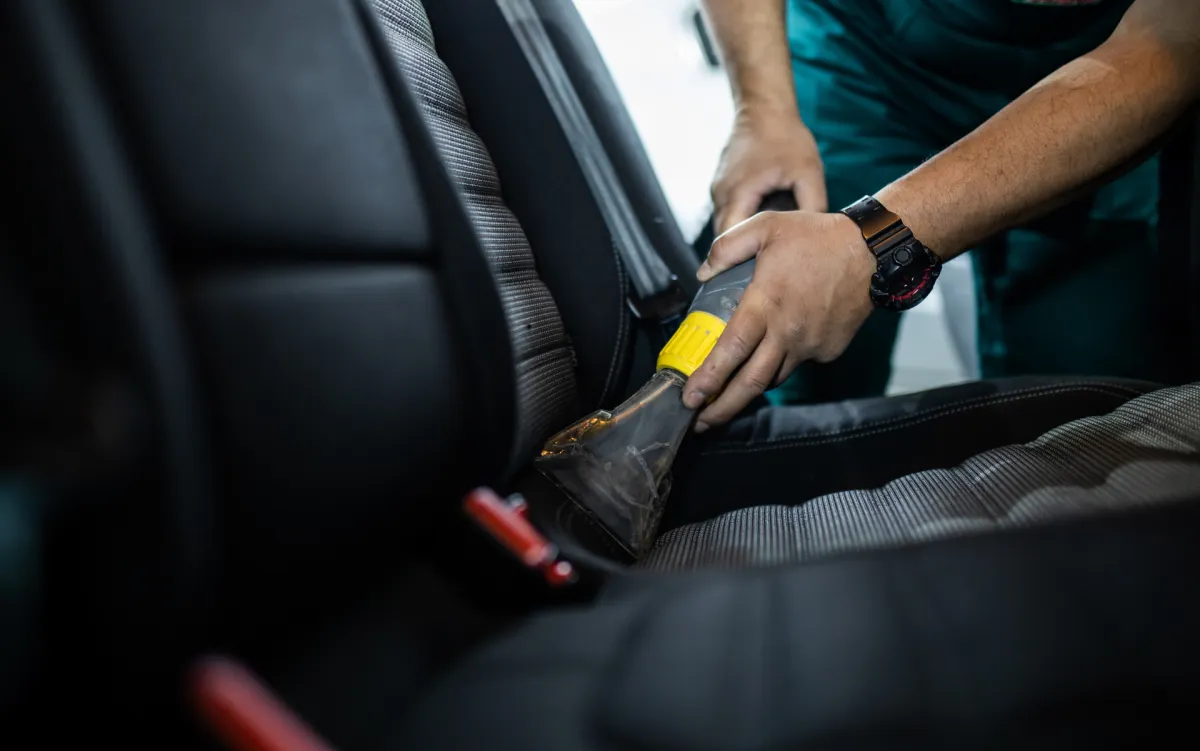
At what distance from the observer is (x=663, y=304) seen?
691mm

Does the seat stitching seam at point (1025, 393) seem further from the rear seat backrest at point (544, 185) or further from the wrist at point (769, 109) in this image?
the wrist at point (769, 109)

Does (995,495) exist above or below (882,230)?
below

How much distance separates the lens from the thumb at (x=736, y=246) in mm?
689

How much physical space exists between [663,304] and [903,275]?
25 cm

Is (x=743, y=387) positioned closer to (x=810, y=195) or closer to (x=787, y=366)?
(x=787, y=366)

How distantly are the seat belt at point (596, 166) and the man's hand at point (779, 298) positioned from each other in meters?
0.06

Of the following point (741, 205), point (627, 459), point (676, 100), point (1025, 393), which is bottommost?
point (1025, 393)

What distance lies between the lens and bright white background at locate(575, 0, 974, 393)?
149 cm

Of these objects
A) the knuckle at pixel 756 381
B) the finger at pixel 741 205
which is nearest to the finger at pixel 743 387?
the knuckle at pixel 756 381

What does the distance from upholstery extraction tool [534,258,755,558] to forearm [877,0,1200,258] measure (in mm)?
216

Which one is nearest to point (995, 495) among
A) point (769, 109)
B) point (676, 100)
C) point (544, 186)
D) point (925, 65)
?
point (544, 186)

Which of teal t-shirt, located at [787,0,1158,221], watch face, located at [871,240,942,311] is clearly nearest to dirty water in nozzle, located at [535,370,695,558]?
watch face, located at [871,240,942,311]

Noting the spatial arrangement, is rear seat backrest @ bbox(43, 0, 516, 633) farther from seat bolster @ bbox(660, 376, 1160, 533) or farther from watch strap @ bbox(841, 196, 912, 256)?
watch strap @ bbox(841, 196, 912, 256)

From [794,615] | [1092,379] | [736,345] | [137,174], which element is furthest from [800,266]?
[137,174]
